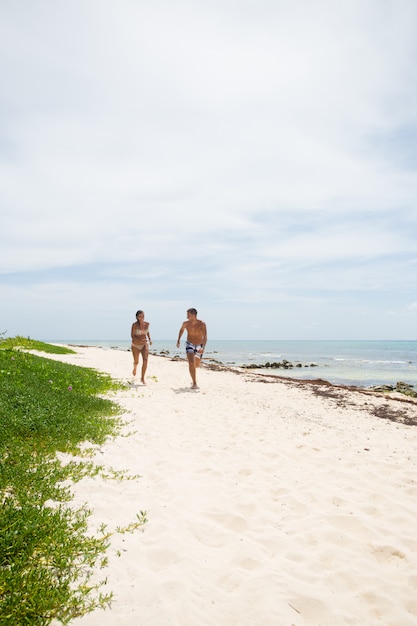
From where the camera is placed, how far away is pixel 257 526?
4637mm

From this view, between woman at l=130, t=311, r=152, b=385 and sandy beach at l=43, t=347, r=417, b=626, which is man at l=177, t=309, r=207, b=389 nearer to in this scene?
woman at l=130, t=311, r=152, b=385

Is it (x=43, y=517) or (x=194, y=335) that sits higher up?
(x=194, y=335)

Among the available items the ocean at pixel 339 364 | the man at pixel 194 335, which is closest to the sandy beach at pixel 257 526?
the man at pixel 194 335

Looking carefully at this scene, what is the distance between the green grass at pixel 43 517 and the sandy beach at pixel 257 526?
0.66 feet

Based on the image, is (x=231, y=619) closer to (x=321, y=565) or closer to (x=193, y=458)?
(x=321, y=565)

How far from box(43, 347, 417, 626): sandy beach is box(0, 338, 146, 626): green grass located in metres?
0.20

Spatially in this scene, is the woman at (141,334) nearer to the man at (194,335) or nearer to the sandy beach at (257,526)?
the man at (194,335)

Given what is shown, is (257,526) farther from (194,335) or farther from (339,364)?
(339,364)

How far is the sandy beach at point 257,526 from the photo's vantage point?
10.7 ft

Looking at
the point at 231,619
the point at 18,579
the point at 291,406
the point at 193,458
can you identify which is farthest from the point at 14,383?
the point at 291,406

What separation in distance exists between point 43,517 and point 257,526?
2526mm

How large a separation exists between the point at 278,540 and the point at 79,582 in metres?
2.26

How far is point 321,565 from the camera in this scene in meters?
3.90

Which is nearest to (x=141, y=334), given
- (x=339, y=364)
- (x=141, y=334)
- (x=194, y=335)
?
(x=141, y=334)
